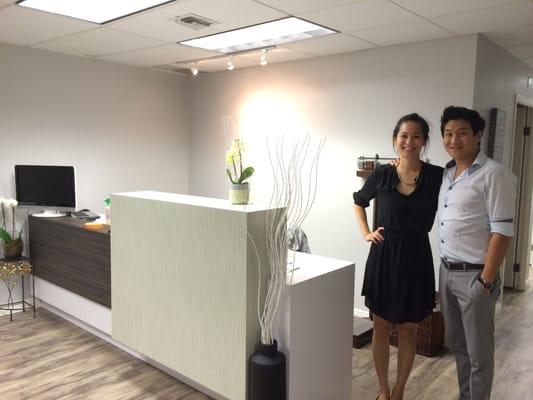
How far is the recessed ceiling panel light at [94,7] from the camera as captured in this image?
2.83 meters

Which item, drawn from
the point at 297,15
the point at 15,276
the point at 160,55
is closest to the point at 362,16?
the point at 297,15

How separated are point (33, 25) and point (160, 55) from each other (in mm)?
1205

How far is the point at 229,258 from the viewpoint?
2285mm

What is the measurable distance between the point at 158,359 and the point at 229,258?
0.97m

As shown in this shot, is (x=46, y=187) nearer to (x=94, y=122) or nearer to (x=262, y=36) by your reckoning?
(x=94, y=122)

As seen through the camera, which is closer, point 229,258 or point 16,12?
point 229,258

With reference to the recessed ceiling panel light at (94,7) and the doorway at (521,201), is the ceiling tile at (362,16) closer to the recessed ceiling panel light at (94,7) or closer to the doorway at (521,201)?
the recessed ceiling panel light at (94,7)

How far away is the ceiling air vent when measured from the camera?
3059 millimetres

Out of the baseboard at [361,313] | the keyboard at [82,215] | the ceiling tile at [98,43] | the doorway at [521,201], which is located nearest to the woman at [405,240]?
the baseboard at [361,313]

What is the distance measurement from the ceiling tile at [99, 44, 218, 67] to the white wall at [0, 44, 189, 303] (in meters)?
0.27

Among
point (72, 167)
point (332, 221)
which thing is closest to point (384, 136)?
point (332, 221)

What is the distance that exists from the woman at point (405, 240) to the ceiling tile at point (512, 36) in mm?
1494

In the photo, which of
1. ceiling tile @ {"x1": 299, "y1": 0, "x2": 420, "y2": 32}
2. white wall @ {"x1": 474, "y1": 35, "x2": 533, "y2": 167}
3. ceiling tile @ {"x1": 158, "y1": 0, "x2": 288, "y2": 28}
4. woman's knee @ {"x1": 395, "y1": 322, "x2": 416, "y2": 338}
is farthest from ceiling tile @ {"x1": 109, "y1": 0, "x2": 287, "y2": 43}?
woman's knee @ {"x1": 395, "y1": 322, "x2": 416, "y2": 338}

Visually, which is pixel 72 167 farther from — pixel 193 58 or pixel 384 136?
pixel 384 136
